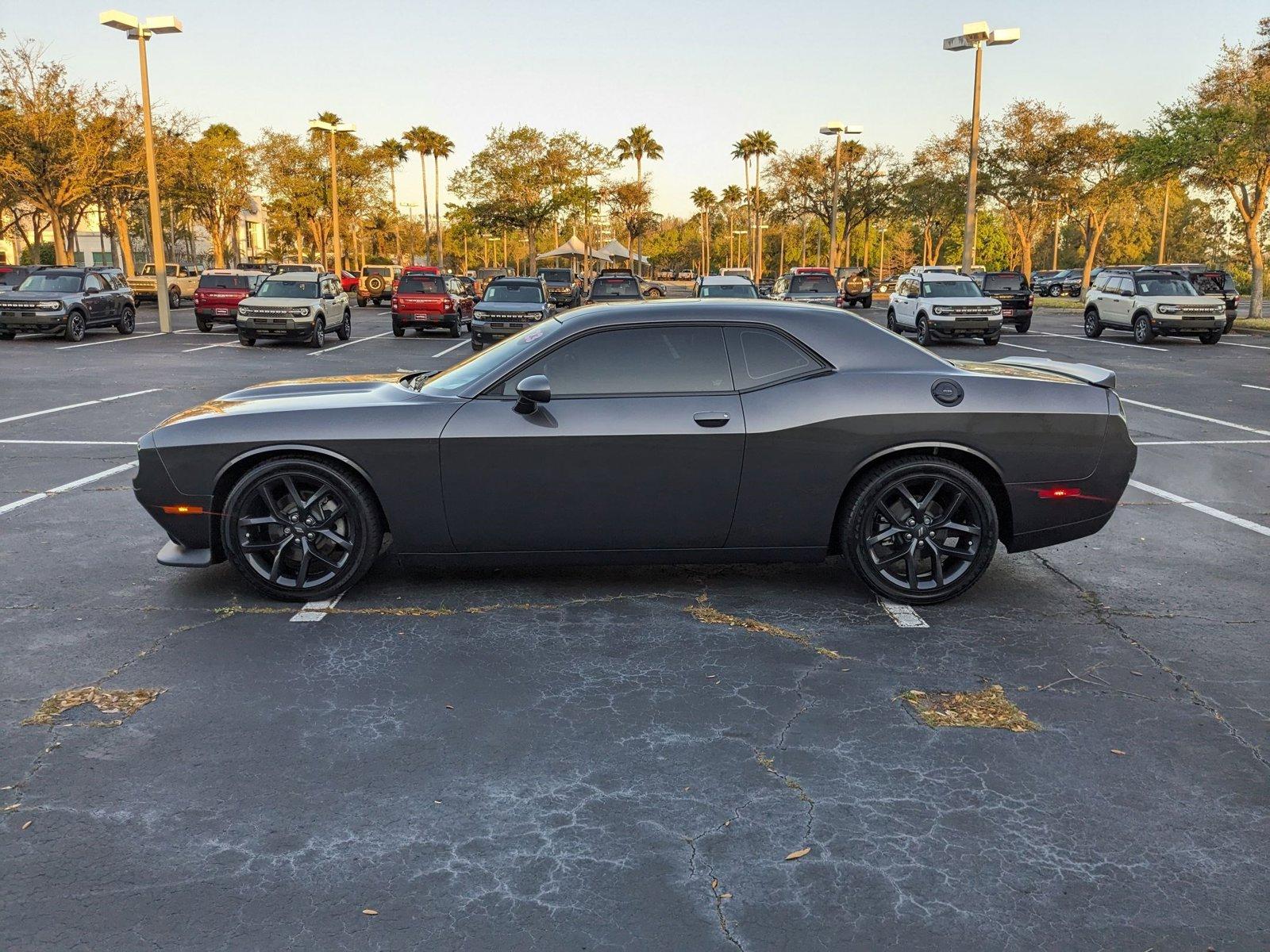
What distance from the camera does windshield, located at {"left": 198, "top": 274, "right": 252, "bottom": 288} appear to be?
27.6 metres

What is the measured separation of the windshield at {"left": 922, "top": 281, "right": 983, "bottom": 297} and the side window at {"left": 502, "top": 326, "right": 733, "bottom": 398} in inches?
797

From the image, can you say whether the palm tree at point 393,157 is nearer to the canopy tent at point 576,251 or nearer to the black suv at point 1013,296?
the canopy tent at point 576,251

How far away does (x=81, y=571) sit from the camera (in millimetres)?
5734

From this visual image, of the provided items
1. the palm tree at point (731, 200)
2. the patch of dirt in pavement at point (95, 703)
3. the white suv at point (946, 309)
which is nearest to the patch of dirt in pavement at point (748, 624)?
the patch of dirt in pavement at point (95, 703)

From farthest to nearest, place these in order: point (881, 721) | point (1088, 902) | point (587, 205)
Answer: point (587, 205), point (881, 721), point (1088, 902)

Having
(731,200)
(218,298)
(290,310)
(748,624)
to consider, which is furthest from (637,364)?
(731,200)

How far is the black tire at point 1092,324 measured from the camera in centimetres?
2608

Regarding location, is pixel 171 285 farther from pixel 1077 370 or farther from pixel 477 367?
pixel 1077 370

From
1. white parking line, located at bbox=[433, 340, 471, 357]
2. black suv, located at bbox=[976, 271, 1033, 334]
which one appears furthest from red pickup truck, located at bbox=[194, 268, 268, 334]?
black suv, located at bbox=[976, 271, 1033, 334]

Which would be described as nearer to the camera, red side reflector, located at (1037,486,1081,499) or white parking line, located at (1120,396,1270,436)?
red side reflector, located at (1037,486,1081,499)

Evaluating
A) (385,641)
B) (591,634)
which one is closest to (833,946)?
(591,634)

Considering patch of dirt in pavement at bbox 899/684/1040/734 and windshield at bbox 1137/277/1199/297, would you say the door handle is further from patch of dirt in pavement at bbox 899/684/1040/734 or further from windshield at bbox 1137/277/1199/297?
windshield at bbox 1137/277/1199/297

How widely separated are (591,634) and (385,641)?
0.95 meters

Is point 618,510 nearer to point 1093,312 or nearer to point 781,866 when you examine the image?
point 781,866
